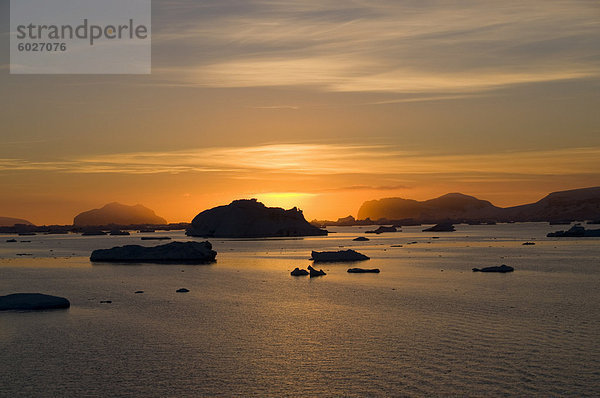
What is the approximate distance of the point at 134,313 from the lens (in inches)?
1101

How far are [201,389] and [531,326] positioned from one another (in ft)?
43.9

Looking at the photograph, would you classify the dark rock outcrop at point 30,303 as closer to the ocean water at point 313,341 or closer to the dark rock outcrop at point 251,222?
the ocean water at point 313,341

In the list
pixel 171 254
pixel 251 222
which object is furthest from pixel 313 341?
pixel 251 222

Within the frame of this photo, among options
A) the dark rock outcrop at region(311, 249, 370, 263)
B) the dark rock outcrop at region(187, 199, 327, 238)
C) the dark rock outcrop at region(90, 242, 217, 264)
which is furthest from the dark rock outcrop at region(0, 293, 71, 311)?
the dark rock outcrop at region(187, 199, 327, 238)

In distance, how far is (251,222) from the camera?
131 m

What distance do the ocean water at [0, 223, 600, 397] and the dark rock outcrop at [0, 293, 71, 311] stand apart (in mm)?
834

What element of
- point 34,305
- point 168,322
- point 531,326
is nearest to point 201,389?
point 168,322

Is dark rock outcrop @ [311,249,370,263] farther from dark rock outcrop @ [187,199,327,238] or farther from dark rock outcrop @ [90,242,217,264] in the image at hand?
dark rock outcrop @ [187,199,327,238]

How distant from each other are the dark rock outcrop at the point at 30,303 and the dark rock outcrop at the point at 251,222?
331 ft

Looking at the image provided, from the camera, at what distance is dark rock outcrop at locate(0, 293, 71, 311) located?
2805 centimetres

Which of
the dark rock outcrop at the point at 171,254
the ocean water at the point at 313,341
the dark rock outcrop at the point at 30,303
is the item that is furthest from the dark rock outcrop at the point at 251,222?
the dark rock outcrop at the point at 30,303

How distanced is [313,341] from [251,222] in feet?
364

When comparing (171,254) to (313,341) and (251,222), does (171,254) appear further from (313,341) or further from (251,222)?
(251,222)

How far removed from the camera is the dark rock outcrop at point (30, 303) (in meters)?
28.0
